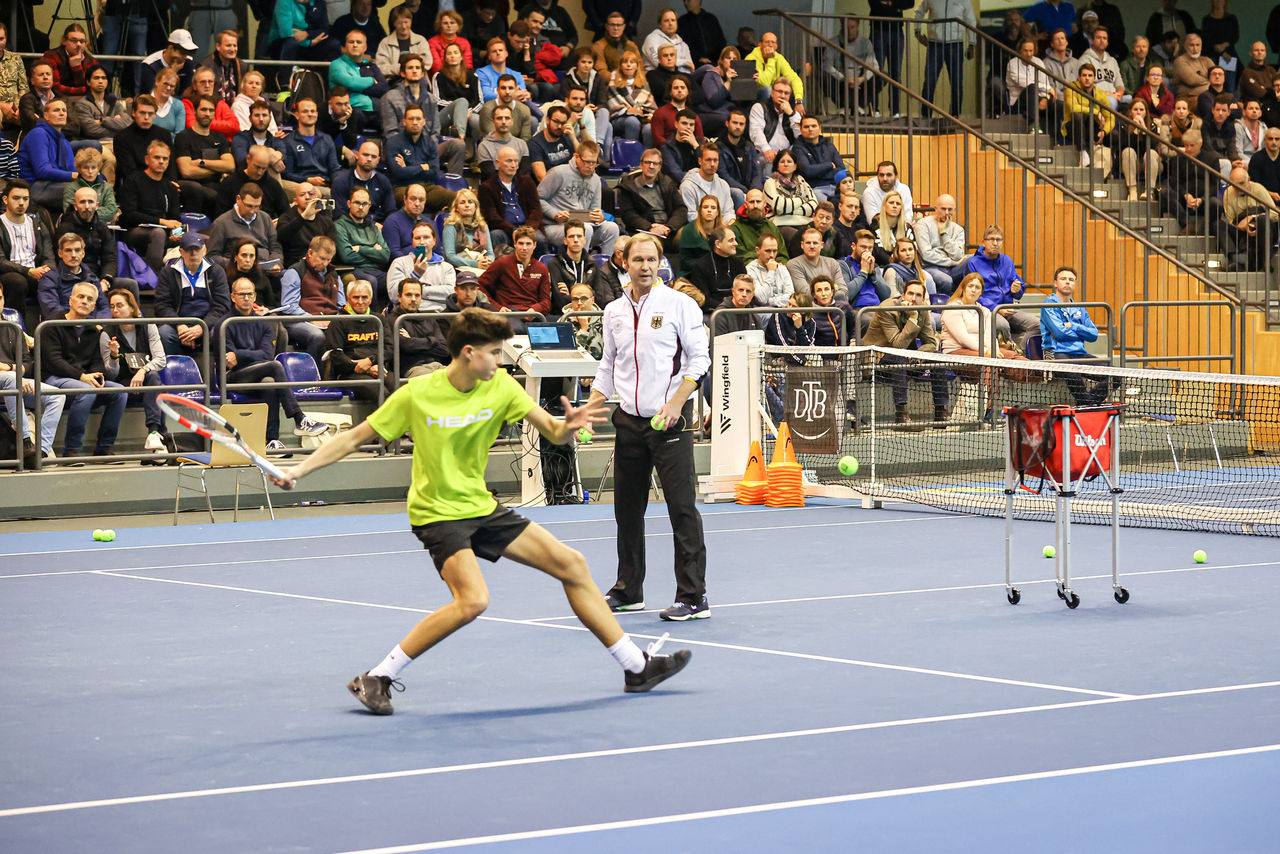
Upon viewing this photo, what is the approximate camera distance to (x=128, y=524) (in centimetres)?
1543

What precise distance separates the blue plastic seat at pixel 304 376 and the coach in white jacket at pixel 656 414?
654 centimetres

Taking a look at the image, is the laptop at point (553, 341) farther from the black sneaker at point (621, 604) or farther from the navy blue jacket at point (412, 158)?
the black sneaker at point (621, 604)

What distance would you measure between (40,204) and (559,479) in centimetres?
587

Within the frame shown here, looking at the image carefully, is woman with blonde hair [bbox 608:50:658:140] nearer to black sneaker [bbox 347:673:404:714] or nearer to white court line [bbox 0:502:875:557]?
white court line [bbox 0:502:875:557]

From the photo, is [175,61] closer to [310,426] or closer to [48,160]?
[48,160]

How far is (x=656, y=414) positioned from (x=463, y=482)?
2.55 m

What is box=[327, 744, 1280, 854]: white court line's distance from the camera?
5449 mm

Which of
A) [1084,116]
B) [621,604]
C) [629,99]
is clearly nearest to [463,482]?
[621,604]

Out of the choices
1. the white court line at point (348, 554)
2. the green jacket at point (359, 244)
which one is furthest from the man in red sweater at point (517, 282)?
the white court line at point (348, 554)

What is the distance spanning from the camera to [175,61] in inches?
742

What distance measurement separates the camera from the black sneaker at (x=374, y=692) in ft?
24.3

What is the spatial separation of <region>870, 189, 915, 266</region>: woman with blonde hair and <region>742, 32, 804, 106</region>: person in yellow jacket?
7.57 feet

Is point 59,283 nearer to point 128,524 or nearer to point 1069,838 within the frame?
point 128,524

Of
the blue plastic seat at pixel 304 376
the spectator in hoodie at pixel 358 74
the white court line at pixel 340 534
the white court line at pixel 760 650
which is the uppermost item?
the spectator in hoodie at pixel 358 74
